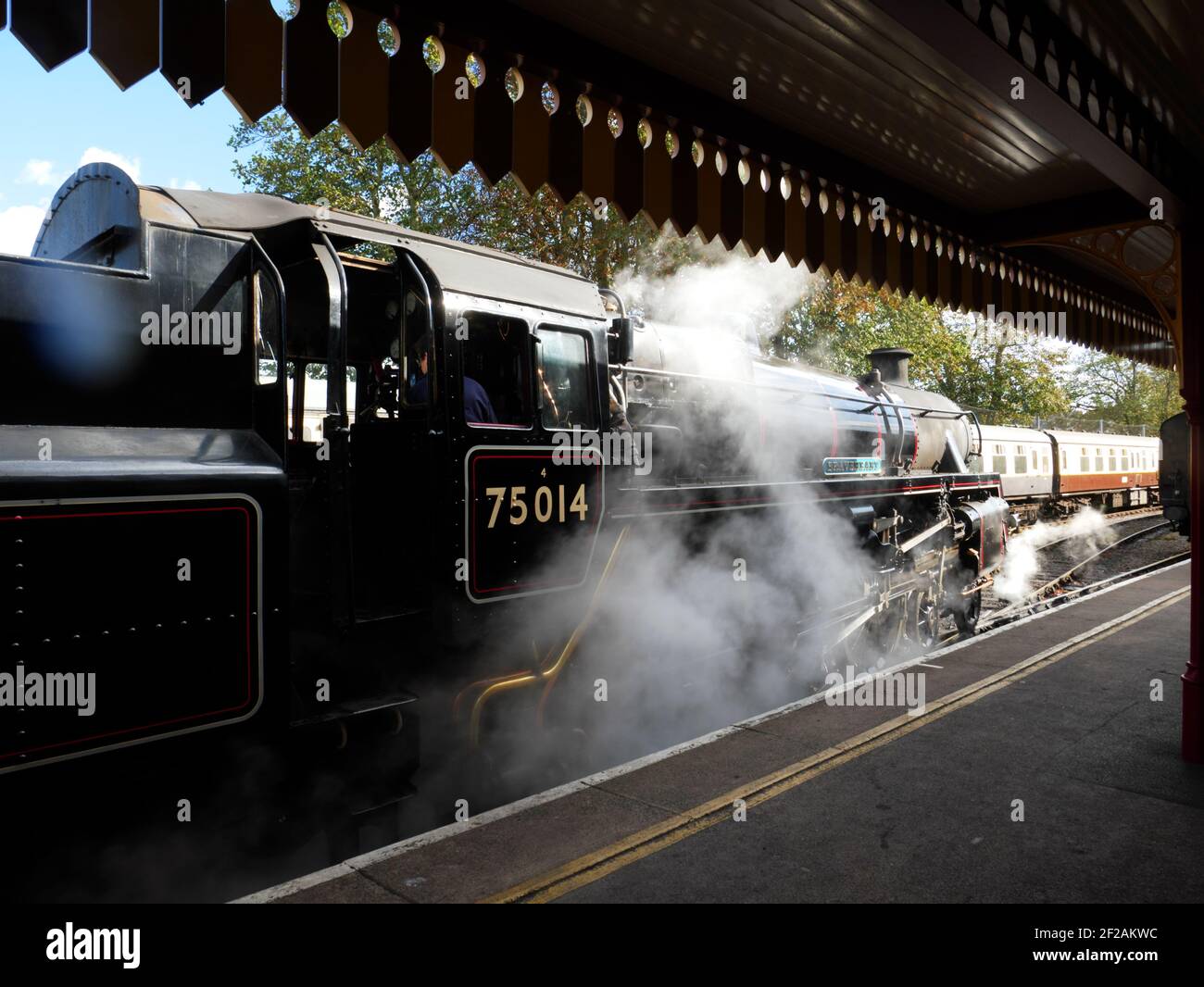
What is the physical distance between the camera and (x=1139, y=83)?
3268mm

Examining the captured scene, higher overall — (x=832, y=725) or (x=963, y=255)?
(x=963, y=255)

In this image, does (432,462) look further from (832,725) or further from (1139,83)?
(1139,83)

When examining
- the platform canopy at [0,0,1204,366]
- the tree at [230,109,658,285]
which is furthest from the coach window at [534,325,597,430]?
the tree at [230,109,658,285]

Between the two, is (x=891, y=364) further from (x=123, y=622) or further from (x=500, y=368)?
(x=123, y=622)

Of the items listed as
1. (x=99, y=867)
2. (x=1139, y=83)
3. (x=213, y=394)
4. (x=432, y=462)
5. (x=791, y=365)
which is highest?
(x=1139, y=83)

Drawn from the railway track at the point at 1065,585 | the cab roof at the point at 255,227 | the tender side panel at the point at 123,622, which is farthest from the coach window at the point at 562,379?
the railway track at the point at 1065,585

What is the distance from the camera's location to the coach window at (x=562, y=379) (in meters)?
4.27

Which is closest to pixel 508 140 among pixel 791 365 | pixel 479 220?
pixel 791 365

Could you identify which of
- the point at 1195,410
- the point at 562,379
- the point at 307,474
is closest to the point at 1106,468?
the point at 1195,410

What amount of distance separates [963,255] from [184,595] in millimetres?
4925

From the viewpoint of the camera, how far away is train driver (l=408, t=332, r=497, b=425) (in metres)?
3.82

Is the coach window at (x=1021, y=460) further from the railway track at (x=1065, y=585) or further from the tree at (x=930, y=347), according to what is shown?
the tree at (x=930, y=347)

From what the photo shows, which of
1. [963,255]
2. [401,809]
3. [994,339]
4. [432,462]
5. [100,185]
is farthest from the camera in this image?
[994,339]

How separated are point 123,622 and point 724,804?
2.46 meters
